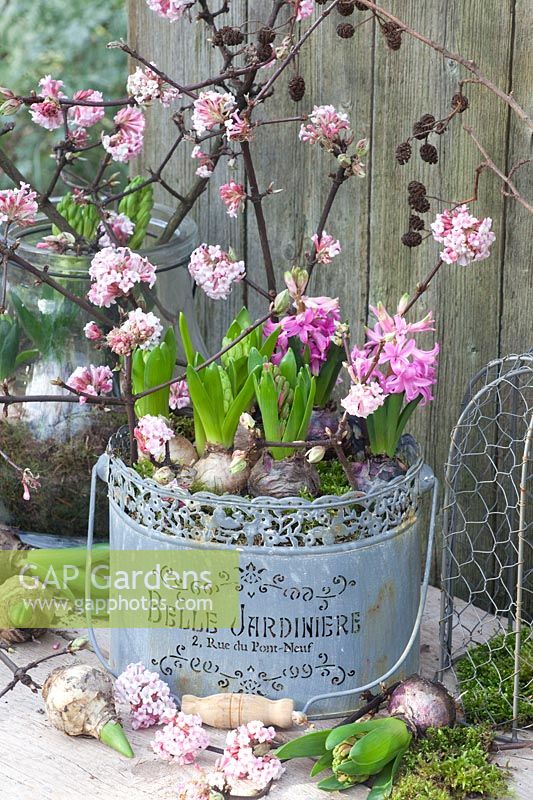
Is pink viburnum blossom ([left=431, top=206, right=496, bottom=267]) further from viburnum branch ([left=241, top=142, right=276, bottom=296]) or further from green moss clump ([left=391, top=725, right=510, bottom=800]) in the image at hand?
green moss clump ([left=391, top=725, right=510, bottom=800])

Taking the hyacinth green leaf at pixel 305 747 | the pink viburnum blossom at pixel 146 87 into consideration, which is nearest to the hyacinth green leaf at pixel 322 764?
the hyacinth green leaf at pixel 305 747

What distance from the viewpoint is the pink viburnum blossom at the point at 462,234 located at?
1235mm

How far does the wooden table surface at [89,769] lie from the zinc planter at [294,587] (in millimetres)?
70

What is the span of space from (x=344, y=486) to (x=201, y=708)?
11.8 inches

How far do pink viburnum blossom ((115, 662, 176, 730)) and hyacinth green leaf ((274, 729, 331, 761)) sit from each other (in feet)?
0.50

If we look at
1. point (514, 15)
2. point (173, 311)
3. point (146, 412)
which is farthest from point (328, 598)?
point (514, 15)

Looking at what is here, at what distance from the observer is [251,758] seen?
1.13m

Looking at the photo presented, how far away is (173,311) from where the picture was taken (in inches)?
63.0

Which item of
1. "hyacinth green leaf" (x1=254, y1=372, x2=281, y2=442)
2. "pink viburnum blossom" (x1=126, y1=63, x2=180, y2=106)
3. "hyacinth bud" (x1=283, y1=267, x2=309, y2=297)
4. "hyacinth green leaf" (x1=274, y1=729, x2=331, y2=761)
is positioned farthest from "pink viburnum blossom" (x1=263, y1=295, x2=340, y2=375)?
"hyacinth green leaf" (x1=274, y1=729, x2=331, y2=761)

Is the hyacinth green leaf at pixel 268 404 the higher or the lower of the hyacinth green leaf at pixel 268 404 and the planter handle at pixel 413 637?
the higher

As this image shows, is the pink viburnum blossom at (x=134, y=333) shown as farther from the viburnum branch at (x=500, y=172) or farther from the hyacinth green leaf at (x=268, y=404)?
the viburnum branch at (x=500, y=172)

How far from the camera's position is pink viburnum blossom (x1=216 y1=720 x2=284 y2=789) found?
3.70 feet

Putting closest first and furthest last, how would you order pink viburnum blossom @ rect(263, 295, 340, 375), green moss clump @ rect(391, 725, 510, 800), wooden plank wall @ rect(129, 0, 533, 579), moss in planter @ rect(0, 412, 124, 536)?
green moss clump @ rect(391, 725, 510, 800)
pink viburnum blossom @ rect(263, 295, 340, 375)
wooden plank wall @ rect(129, 0, 533, 579)
moss in planter @ rect(0, 412, 124, 536)

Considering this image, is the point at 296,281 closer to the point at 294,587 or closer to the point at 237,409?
the point at 237,409
